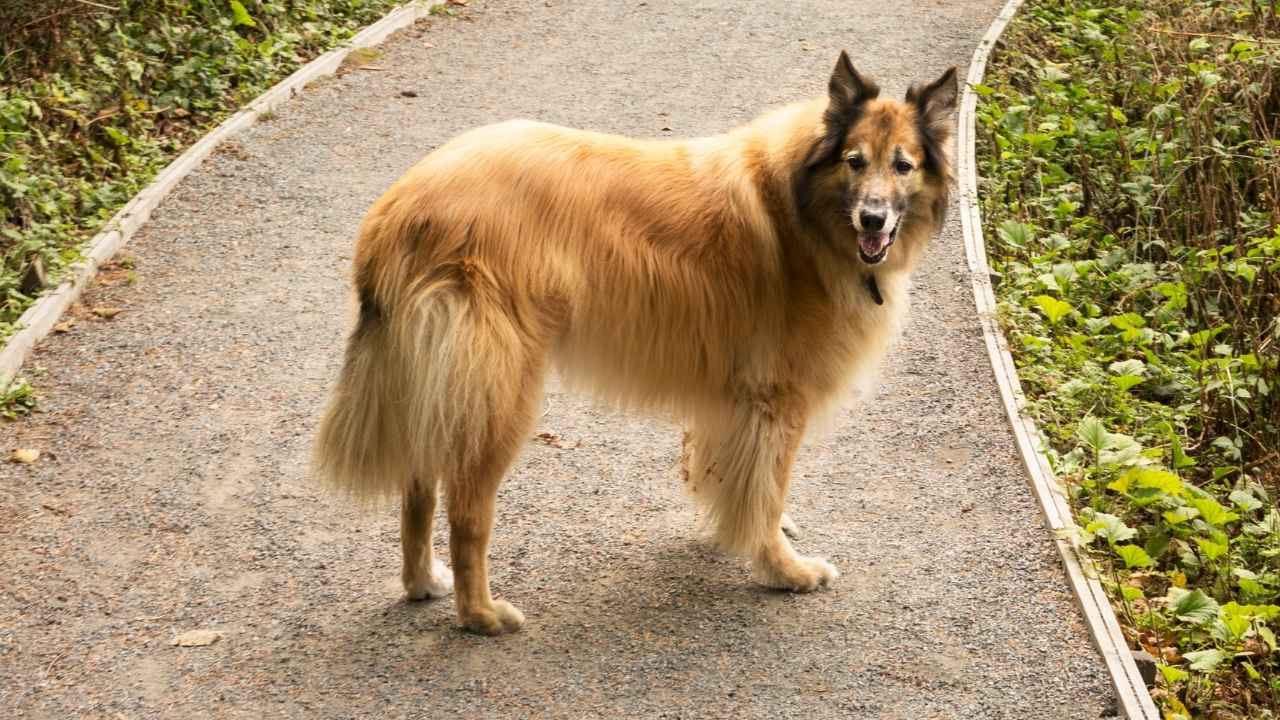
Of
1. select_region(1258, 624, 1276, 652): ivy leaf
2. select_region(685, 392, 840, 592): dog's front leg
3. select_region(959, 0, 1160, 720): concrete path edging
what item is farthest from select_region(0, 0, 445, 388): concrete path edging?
A: select_region(1258, 624, 1276, 652): ivy leaf

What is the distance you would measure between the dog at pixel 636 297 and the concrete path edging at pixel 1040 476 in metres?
1.01

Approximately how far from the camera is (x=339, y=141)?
9383 mm

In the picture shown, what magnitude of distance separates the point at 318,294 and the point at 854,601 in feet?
12.8

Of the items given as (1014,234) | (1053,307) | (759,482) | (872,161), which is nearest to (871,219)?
(872,161)

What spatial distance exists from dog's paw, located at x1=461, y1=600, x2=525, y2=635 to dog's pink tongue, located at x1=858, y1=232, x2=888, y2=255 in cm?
194

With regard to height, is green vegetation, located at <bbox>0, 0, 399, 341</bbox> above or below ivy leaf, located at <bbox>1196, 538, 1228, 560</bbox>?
above

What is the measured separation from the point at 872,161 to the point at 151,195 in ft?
17.7

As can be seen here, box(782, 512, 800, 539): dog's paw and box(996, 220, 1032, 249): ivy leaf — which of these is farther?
box(996, 220, 1032, 249): ivy leaf

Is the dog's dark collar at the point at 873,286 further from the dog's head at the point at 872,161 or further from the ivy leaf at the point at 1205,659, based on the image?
the ivy leaf at the point at 1205,659

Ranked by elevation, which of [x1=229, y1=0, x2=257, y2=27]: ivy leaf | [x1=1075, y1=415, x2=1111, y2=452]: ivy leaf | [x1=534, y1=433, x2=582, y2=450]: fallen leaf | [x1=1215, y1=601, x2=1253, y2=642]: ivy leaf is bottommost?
[x1=1215, y1=601, x2=1253, y2=642]: ivy leaf

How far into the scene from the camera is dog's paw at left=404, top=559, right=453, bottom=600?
5074mm

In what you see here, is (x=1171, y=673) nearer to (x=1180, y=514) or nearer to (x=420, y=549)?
(x=1180, y=514)

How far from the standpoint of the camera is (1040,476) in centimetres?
576

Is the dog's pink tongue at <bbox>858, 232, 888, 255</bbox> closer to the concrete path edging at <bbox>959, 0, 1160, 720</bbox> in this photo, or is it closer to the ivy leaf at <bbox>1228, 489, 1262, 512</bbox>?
the concrete path edging at <bbox>959, 0, 1160, 720</bbox>
